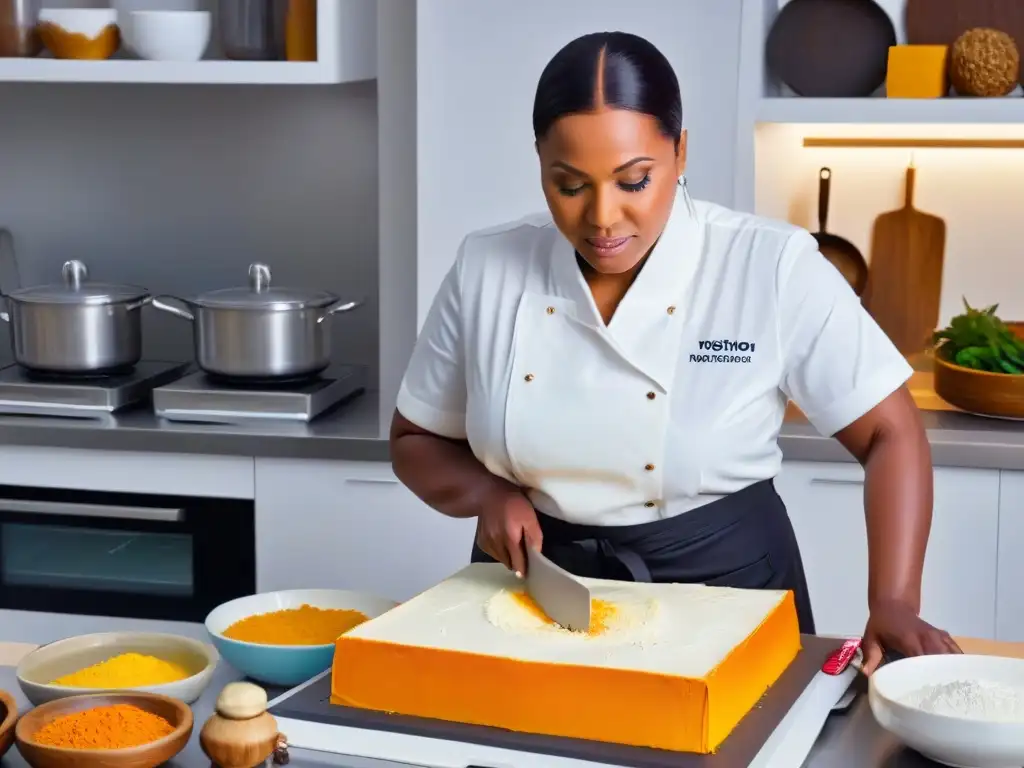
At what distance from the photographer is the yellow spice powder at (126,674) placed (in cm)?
127

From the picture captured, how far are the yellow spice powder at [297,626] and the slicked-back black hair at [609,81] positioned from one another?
514mm

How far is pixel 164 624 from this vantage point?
258 cm

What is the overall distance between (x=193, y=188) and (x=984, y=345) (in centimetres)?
161

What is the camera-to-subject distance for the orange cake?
1.10 m

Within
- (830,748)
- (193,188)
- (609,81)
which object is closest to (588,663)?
(830,748)

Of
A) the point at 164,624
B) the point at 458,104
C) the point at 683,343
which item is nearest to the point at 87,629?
the point at 164,624

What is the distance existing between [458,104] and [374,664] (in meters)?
1.44

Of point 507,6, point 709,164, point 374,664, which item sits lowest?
point 374,664

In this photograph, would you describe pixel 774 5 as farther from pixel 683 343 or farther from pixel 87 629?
pixel 87 629

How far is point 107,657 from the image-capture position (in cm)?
138

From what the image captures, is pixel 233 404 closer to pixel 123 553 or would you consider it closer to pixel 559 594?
pixel 123 553

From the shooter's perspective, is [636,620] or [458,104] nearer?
[636,620]

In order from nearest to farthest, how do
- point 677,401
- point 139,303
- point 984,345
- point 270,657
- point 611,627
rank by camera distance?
point 611,627
point 270,657
point 677,401
point 984,345
point 139,303

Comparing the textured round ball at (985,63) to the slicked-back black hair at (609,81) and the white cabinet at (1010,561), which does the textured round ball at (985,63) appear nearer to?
the white cabinet at (1010,561)
